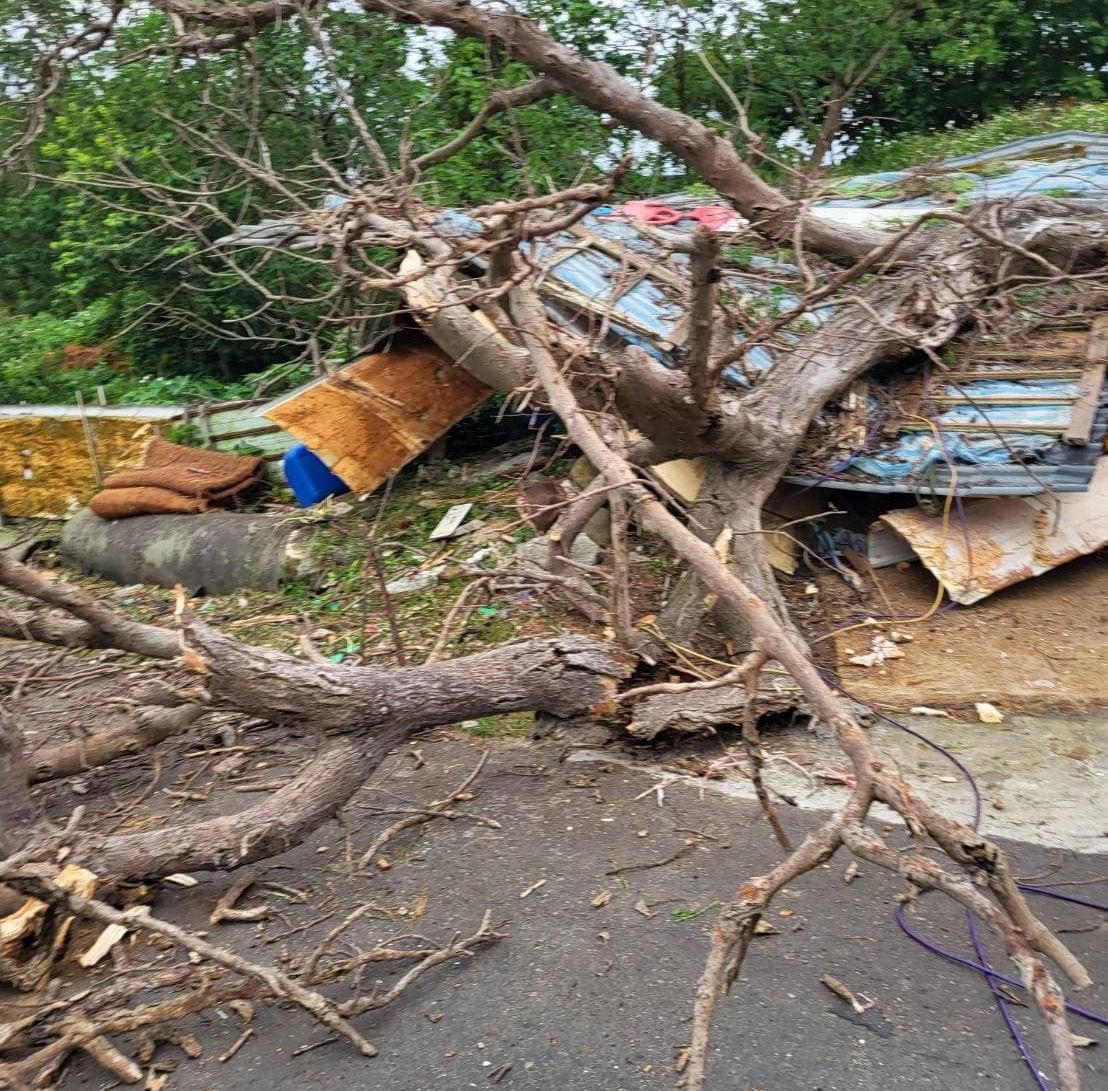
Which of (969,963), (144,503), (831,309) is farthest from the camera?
(144,503)

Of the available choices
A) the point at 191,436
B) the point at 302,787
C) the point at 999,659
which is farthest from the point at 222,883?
the point at 191,436

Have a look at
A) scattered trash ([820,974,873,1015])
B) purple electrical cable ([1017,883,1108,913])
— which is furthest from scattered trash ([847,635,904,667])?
scattered trash ([820,974,873,1015])

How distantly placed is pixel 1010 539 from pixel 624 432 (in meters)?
2.21

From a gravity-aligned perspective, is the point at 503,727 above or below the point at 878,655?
above

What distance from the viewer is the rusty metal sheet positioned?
5371 millimetres

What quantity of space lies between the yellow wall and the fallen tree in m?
3.03

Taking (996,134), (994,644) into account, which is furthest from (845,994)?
(996,134)

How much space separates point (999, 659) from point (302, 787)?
11.3 feet

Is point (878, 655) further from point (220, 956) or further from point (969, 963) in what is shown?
point (220, 956)

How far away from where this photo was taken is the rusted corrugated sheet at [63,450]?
9.16 metres

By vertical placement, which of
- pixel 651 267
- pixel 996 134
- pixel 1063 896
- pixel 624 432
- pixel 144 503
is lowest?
pixel 1063 896

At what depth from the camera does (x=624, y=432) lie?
17.0 feet

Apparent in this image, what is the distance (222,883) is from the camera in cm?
373

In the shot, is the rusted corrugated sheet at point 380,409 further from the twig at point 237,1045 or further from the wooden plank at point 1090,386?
the twig at point 237,1045
